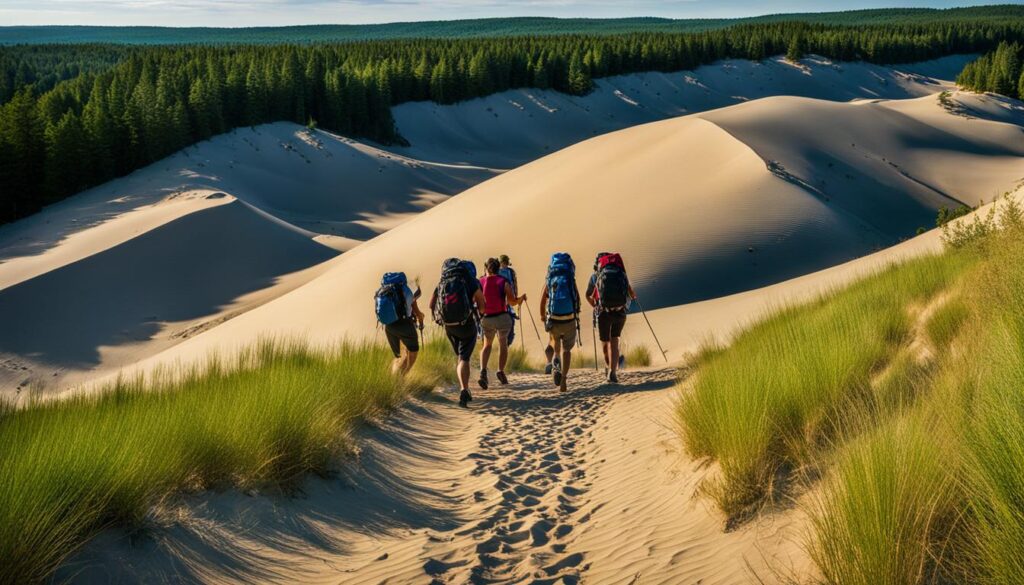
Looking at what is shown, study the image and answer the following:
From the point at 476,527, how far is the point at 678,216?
16.6 metres

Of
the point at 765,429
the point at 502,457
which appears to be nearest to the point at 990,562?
the point at 765,429

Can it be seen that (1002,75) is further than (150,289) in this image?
Yes

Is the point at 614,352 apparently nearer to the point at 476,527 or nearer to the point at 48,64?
the point at 476,527

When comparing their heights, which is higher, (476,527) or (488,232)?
(476,527)

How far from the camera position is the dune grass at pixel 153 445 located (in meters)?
3.57

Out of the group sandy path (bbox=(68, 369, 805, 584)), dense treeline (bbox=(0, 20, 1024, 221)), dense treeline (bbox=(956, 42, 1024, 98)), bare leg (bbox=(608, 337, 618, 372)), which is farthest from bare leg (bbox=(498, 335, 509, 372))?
dense treeline (bbox=(956, 42, 1024, 98))

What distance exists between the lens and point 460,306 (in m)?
8.77

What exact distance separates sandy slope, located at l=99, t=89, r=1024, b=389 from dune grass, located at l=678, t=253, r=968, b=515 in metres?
7.08

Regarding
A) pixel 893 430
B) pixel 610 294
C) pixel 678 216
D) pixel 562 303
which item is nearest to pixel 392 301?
pixel 562 303

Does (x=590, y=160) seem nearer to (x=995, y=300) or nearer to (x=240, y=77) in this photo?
(x=995, y=300)

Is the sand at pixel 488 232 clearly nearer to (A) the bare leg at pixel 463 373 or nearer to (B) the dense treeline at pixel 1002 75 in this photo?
(A) the bare leg at pixel 463 373

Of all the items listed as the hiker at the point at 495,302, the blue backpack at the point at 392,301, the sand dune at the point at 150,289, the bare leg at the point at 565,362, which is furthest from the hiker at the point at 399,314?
the sand dune at the point at 150,289

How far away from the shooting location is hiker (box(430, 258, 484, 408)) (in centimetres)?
877

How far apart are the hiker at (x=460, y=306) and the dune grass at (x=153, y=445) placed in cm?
146
